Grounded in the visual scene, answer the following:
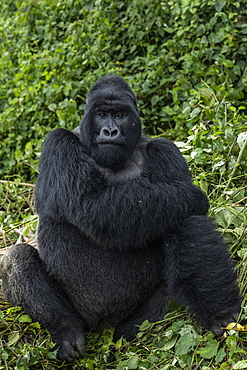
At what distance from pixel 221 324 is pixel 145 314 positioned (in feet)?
2.20

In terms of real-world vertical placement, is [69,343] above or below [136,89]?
below

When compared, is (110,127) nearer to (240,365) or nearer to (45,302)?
(45,302)

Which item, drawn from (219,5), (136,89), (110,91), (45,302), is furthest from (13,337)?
(219,5)

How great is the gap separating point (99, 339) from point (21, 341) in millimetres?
581

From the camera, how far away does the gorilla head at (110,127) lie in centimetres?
354

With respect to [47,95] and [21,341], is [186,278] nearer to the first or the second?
[21,341]

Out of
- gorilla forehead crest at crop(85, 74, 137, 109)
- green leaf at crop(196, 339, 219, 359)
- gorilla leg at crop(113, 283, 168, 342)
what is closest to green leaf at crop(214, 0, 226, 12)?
gorilla forehead crest at crop(85, 74, 137, 109)

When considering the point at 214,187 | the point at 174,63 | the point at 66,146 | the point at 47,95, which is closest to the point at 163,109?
the point at 174,63

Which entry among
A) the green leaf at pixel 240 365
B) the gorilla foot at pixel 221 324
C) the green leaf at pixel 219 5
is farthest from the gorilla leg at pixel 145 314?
the green leaf at pixel 219 5

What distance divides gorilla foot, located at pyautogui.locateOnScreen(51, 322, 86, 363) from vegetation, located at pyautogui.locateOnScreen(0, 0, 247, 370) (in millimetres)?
73

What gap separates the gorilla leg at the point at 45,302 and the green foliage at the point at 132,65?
2711mm

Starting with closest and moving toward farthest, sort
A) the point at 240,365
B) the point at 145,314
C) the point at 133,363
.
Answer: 1. the point at 240,365
2. the point at 133,363
3. the point at 145,314

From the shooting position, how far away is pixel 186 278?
3.35 m

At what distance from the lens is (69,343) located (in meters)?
3.53
